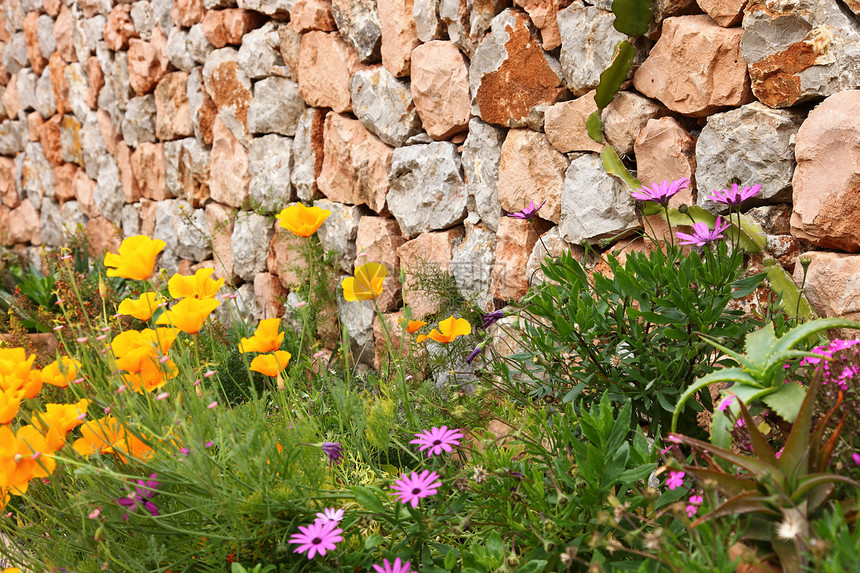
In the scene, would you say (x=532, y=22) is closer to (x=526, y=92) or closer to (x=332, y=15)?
(x=526, y=92)

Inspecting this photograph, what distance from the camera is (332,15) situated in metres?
2.61

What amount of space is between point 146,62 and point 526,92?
9.04ft

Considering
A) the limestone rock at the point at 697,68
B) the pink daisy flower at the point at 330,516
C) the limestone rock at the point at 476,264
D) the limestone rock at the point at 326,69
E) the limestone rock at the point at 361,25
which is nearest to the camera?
the pink daisy flower at the point at 330,516

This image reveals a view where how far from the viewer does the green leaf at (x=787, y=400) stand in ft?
2.81

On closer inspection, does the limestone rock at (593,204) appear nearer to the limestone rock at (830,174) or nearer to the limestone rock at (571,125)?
the limestone rock at (571,125)

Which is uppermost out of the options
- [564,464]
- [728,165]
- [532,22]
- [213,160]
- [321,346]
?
[532,22]

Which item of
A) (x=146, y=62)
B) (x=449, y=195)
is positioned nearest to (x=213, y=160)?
(x=146, y=62)

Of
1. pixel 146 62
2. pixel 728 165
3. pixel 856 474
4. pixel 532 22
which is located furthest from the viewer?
pixel 146 62

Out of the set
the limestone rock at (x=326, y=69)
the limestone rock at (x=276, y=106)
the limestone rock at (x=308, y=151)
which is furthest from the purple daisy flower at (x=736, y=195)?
the limestone rock at (x=276, y=106)

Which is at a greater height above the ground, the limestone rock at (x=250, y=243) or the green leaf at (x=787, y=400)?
the green leaf at (x=787, y=400)

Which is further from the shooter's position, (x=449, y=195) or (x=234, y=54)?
(x=234, y=54)

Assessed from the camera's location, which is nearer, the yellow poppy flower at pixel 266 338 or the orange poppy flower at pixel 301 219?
the yellow poppy flower at pixel 266 338

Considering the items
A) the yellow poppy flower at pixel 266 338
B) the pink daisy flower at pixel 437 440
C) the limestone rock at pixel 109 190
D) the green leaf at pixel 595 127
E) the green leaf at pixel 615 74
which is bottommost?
the limestone rock at pixel 109 190

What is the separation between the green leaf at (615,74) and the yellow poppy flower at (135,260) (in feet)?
3.63
